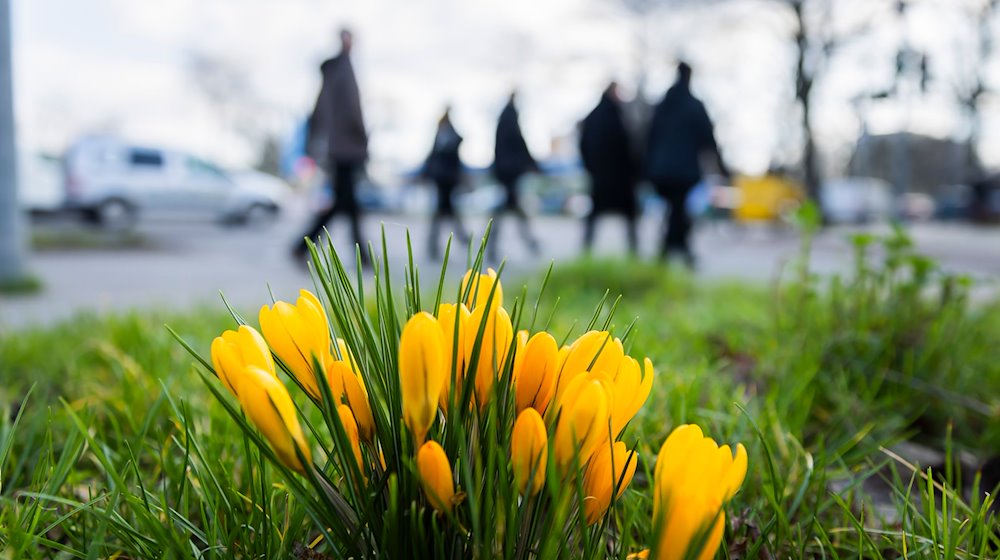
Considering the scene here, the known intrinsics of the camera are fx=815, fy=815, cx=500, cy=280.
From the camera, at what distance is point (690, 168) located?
8.26m

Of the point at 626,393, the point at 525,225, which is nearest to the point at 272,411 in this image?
the point at 626,393

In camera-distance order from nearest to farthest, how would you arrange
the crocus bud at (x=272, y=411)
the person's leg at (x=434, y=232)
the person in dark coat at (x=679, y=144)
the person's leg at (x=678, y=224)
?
the crocus bud at (x=272, y=411) → the person in dark coat at (x=679, y=144) → the person's leg at (x=678, y=224) → the person's leg at (x=434, y=232)

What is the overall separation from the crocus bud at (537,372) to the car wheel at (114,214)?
55.9ft

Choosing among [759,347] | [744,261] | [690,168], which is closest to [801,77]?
[744,261]

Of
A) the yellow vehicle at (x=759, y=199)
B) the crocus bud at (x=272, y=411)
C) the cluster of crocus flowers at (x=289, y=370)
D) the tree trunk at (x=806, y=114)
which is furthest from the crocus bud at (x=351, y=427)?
the tree trunk at (x=806, y=114)

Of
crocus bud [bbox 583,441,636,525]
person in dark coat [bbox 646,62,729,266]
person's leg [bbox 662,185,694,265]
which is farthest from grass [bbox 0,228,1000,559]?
person's leg [bbox 662,185,694,265]

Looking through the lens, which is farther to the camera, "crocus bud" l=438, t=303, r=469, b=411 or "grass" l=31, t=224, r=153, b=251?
"grass" l=31, t=224, r=153, b=251

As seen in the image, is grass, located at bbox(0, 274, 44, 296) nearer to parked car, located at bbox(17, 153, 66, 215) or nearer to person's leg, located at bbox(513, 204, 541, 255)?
person's leg, located at bbox(513, 204, 541, 255)

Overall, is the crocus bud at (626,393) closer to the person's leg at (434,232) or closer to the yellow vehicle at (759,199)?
the person's leg at (434,232)

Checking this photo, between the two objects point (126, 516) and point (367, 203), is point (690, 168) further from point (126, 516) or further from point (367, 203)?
point (367, 203)

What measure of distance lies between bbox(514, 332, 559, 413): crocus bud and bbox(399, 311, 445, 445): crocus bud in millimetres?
134

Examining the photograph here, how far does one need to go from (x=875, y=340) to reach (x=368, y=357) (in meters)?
1.92

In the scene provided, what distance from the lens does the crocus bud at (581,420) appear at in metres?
0.73

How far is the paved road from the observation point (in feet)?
18.1
